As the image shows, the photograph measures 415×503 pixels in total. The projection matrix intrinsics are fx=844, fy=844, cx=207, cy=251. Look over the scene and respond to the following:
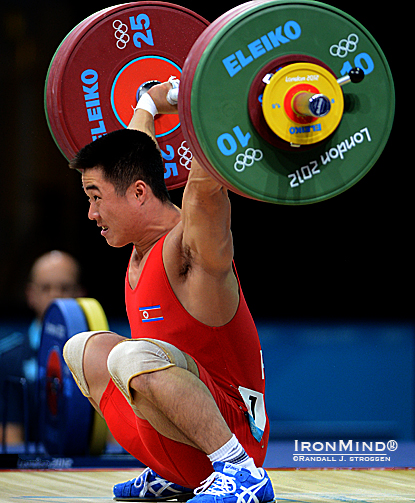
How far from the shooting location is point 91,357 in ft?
8.15

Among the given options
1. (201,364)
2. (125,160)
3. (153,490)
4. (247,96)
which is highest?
(247,96)

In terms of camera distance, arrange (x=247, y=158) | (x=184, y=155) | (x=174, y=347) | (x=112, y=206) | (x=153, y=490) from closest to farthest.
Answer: (x=247, y=158), (x=174, y=347), (x=112, y=206), (x=153, y=490), (x=184, y=155)

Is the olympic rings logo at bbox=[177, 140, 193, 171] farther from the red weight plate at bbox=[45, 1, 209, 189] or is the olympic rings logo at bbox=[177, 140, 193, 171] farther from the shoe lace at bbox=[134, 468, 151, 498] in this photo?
the shoe lace at bbox=[134, 468, 151, 498]

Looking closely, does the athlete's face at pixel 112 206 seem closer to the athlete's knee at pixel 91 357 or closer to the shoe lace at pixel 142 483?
the athlete's knee at pixel 91 357

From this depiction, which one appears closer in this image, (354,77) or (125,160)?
(354,77)

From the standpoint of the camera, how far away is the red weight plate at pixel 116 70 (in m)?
2.84

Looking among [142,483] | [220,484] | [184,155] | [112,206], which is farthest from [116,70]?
[220,484]

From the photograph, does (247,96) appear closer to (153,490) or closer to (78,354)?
(78,354)

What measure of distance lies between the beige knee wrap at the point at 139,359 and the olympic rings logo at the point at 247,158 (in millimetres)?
506

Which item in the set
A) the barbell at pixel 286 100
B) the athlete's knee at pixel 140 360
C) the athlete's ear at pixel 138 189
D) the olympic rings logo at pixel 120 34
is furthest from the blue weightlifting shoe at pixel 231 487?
the olympic rings logo at pixel 120 34

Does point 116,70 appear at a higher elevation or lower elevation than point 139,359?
higher

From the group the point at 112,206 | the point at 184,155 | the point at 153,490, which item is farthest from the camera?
the point at 184,155

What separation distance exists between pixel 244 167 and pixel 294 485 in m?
1.37

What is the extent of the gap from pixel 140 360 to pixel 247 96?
71 cm
